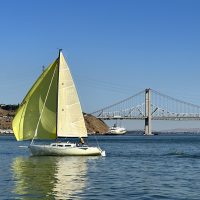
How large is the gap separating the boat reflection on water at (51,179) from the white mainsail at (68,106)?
8.55 metres

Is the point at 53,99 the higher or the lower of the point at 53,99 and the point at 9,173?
the higher

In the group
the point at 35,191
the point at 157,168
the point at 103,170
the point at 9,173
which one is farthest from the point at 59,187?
the point at 157,168

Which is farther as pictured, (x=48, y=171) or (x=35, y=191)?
(x=48, y=171)

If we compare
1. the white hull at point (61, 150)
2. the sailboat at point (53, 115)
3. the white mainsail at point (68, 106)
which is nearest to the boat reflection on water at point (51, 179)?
the white hull at point (61, 150)

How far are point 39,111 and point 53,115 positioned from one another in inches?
64.6

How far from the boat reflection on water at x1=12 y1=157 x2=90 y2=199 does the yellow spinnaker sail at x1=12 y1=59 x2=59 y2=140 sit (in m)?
8.02

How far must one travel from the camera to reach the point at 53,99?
6394 cm

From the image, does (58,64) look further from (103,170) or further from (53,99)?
(103,170)

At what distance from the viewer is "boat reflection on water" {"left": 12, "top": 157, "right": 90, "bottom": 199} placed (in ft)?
101

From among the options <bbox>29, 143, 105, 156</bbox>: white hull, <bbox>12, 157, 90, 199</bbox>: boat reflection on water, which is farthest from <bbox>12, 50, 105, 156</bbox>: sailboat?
<bbox>12, 157, 90, 199</bbox>: boat reflection on water

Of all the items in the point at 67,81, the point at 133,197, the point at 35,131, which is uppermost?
the point at 67,81

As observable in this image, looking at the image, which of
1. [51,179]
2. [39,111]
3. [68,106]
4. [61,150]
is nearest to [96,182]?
[51,179]

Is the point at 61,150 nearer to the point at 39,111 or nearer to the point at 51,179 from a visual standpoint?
the point at 39,111

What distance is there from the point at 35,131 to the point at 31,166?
46.2 feet
